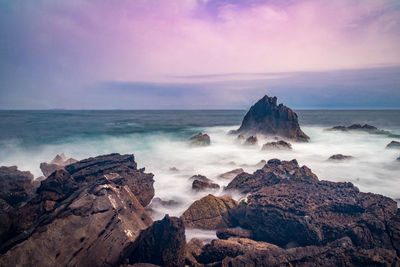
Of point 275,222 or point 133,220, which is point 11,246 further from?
point 275,222

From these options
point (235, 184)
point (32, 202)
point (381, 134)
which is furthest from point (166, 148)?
point (381, 134)

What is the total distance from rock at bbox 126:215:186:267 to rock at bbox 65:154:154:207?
2116 mm

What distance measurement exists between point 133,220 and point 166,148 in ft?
55.9

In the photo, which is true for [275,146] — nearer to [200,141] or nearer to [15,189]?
[200,141]

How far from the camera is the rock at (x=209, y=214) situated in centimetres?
630

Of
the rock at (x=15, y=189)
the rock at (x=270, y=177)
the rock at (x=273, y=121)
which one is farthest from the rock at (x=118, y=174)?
the rock at (x=273, y=121)

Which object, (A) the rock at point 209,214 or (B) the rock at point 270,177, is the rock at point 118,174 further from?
(B) the rock at point 270,177

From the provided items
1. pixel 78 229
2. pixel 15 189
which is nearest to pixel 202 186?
pixel 78 229

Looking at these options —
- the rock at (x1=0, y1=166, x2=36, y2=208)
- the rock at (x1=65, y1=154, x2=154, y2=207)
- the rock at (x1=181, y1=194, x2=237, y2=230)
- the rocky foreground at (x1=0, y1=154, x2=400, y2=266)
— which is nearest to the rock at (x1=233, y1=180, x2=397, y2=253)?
the rocky foreground at (x1=0, y1=154, x2=400, y2=266)

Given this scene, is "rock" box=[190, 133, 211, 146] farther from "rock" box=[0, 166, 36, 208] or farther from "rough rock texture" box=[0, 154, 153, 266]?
"rough rock texture" box=[0, 154, 153, 266]

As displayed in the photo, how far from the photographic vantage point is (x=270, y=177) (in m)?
8.30

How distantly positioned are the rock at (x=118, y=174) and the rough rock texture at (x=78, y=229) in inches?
54.2

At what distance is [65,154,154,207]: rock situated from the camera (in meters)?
7.12

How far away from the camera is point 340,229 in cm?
503
